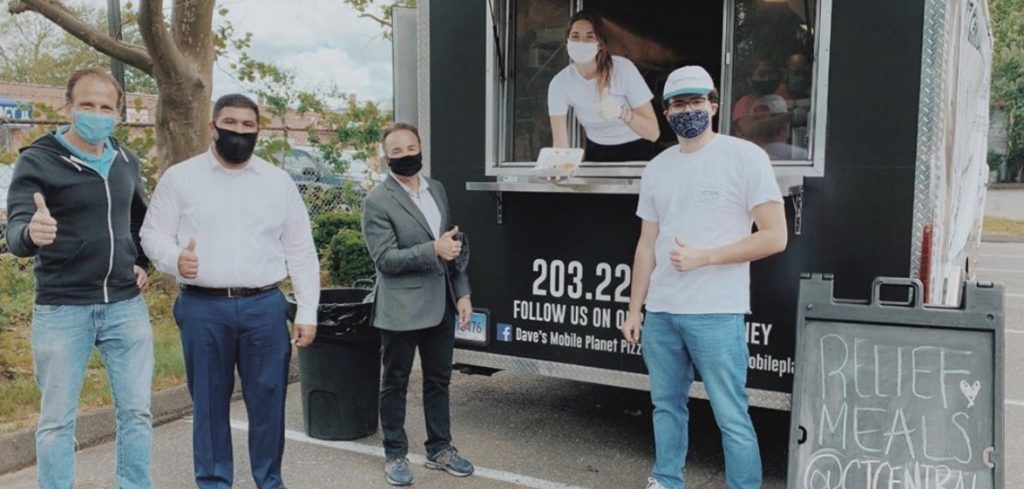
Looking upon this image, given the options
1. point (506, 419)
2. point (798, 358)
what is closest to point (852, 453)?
point (798, 358)

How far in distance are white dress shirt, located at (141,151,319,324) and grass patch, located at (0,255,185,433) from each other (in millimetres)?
1732

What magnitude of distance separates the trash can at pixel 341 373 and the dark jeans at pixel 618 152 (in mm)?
1496

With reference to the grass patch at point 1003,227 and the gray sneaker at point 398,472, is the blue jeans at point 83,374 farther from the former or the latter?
the grass patch at point 1003,227

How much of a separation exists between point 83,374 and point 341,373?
5.14 ft

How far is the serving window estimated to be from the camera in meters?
4.04

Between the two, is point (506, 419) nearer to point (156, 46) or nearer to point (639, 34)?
point (639, 34)

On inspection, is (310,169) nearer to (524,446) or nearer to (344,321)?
(344,321)

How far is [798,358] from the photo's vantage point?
130 inches

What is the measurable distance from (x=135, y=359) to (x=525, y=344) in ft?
6.54

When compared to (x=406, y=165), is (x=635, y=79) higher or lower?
higher

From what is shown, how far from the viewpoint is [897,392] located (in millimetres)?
3158

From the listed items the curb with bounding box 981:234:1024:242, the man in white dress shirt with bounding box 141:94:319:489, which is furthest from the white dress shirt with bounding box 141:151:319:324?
the curb with bounding box 981:234:1024:242

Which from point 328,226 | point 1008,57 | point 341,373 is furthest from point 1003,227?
point 341,373

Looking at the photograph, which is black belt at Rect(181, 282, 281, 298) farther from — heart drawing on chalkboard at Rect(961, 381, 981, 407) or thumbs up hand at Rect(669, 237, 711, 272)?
heart drawing on chalkboard at Rect(961, 381, 981, 407)
